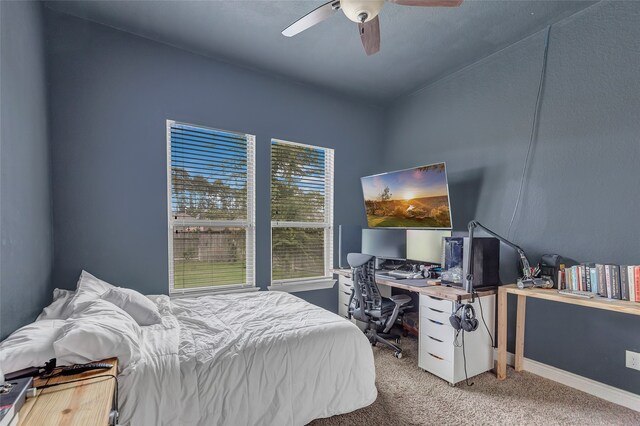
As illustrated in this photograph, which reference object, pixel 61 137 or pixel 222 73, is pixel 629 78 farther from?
pixel 61 137

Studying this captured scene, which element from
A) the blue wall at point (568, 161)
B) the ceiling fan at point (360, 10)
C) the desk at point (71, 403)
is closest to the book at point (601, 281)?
the blue wall at point (568, 161)

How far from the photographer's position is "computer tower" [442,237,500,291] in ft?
8.23

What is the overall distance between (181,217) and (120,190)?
22.2 inches

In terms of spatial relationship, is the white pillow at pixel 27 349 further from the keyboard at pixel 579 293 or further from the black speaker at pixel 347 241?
the keyboard at pixel 579 293

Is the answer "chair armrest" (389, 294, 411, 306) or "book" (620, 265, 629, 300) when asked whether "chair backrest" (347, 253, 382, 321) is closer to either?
"chair armrest" (389, 294, 411, 306)

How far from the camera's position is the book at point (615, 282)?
1.98 m

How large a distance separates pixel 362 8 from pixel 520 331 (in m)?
2.79

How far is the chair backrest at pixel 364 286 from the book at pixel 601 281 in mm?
1626

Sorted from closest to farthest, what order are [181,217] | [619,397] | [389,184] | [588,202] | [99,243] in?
[619,397] → [588,202] → [99,243] → [181,217] → [389,184]

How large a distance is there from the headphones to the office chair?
59 centimetres

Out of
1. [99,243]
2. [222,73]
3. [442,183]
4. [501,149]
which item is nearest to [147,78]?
[222,73]

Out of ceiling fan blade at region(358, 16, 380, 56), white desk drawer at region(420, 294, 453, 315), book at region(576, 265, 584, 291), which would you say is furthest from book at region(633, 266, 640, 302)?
ceiling fan blade at region(358, 16, 380, 56)

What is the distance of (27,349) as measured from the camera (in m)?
1.28

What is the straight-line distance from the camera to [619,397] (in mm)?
2111
